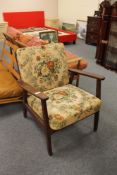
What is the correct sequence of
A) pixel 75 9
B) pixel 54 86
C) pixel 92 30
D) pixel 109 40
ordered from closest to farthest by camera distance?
pixel 54 86 → pixel 109 40 → pixel 92 30 → pixel 75 9

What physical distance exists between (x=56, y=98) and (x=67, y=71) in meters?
0.43

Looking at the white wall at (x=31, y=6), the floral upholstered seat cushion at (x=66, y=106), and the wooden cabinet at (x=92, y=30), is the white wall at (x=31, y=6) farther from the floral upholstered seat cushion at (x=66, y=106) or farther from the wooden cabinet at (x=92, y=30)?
the floral upholstered seat cushion at (x=66, y=106)

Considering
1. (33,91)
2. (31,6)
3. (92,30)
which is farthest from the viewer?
(31,6)

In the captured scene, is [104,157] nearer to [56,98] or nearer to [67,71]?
[56,98]

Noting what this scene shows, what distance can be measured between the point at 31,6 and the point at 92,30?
2.72 metres

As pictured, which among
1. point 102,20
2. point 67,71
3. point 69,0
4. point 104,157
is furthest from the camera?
point 69,0

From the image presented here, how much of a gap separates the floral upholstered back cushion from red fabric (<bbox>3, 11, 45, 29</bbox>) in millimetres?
4766

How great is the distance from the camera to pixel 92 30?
5.25 metres

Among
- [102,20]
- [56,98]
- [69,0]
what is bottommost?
[56,98]

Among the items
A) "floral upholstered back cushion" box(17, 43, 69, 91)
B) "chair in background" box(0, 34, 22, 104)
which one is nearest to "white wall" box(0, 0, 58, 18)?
"chair in background" box(0, 34, 22, 104)

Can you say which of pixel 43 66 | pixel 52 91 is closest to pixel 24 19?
pixel 43 66

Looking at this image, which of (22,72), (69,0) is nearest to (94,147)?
(22,72)

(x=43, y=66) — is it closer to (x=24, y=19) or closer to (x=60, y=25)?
(x=24, y=19)

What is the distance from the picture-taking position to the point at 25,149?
1.74 meters
